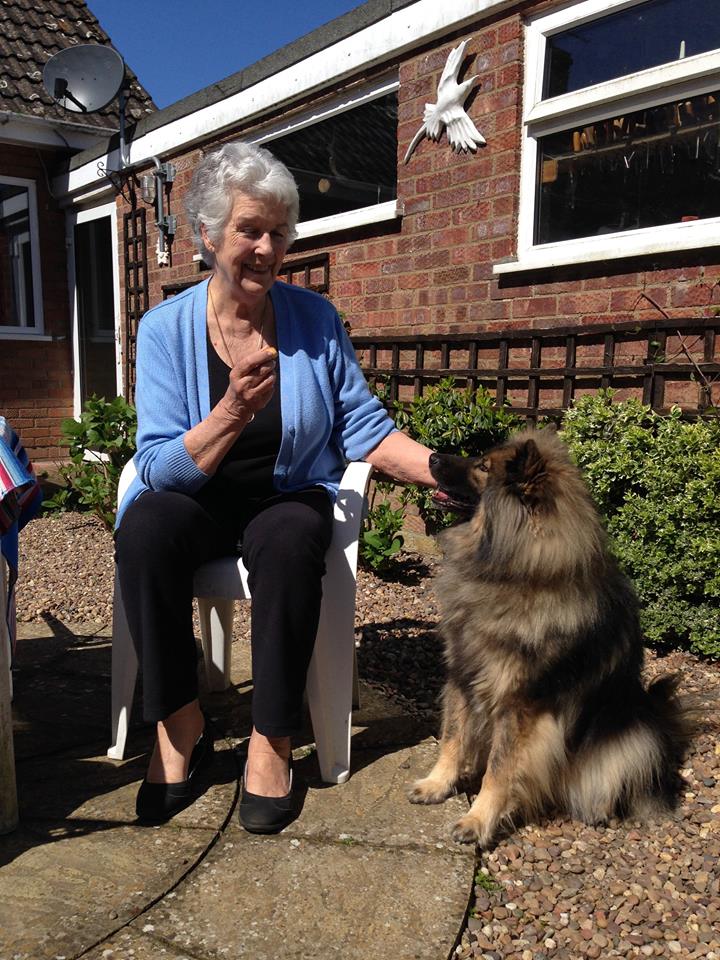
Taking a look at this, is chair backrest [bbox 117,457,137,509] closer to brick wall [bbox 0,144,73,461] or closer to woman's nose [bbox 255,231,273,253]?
woman's nose [bbox 255,231,273,253]

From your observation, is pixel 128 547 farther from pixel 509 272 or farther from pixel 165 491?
pixel 509 272

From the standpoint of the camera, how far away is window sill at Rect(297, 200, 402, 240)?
202 inches

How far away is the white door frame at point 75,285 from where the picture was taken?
804 cm

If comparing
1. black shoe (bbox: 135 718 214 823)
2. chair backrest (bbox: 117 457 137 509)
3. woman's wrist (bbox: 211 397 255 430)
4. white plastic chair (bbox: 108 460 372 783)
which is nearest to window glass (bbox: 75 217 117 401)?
chair backrest (bbox: 117 457 137 509)

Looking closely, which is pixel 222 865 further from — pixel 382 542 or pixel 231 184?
pixel 382 542

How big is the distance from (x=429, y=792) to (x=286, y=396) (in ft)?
4.08

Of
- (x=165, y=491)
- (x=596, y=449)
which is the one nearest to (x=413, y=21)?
(x=596, y=449)

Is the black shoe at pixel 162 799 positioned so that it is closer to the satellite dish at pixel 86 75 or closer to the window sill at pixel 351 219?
the window sill at pixel 351 219

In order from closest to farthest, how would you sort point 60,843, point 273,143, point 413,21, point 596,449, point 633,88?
point 60,843, point 596,449, point 633,88, point 413,21, point 273,143

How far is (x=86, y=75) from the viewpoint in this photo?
24.3 ft

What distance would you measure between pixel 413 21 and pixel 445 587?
4.08 meters

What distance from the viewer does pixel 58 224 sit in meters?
8.57

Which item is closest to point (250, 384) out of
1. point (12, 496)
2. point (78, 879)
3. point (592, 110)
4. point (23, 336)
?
point (12, 496)

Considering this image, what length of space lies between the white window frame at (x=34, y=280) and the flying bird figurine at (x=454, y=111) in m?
5.54
